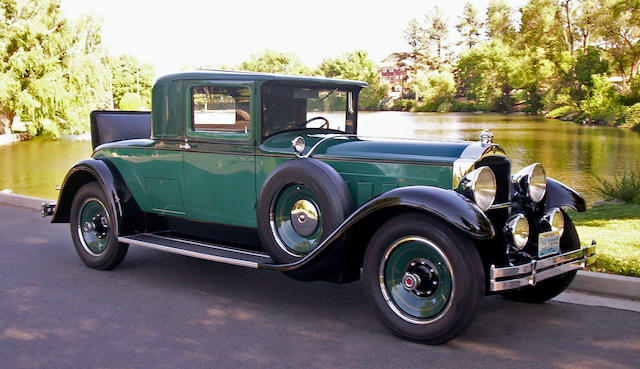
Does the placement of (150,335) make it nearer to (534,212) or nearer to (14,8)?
(534,212)

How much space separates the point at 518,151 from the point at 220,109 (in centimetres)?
1431

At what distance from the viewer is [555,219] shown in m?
4.57

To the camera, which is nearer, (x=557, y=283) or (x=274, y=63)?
(x=557, y=283)

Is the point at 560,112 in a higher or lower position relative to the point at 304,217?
higher

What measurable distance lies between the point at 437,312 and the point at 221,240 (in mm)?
2293

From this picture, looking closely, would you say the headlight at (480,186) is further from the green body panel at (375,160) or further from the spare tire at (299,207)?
the spare tire at (299,207)

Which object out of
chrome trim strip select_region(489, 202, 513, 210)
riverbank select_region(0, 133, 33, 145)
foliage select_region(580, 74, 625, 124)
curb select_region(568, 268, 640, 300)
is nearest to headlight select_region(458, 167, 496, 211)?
chrome trim strip select_region(489, 202, 513, 210)

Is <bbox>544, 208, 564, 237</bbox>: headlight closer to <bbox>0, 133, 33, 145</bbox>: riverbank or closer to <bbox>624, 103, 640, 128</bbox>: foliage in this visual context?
<bbox>624, 103, 640, 128</bbox>: foliage

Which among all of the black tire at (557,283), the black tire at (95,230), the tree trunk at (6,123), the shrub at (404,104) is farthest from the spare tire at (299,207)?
the tree trunk at (6,123)

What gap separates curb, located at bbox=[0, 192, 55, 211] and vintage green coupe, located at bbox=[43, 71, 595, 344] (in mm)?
3329

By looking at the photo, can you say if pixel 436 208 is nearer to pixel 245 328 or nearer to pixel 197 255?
pixel 245 328

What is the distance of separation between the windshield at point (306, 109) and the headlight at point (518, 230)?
2.04 meters

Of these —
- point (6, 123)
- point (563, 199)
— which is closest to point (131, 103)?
point (6, 123)

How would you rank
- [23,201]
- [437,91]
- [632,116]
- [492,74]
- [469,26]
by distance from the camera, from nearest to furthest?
[23,201]
[632,116]
[492,74]
[437,91]
[469,26]
